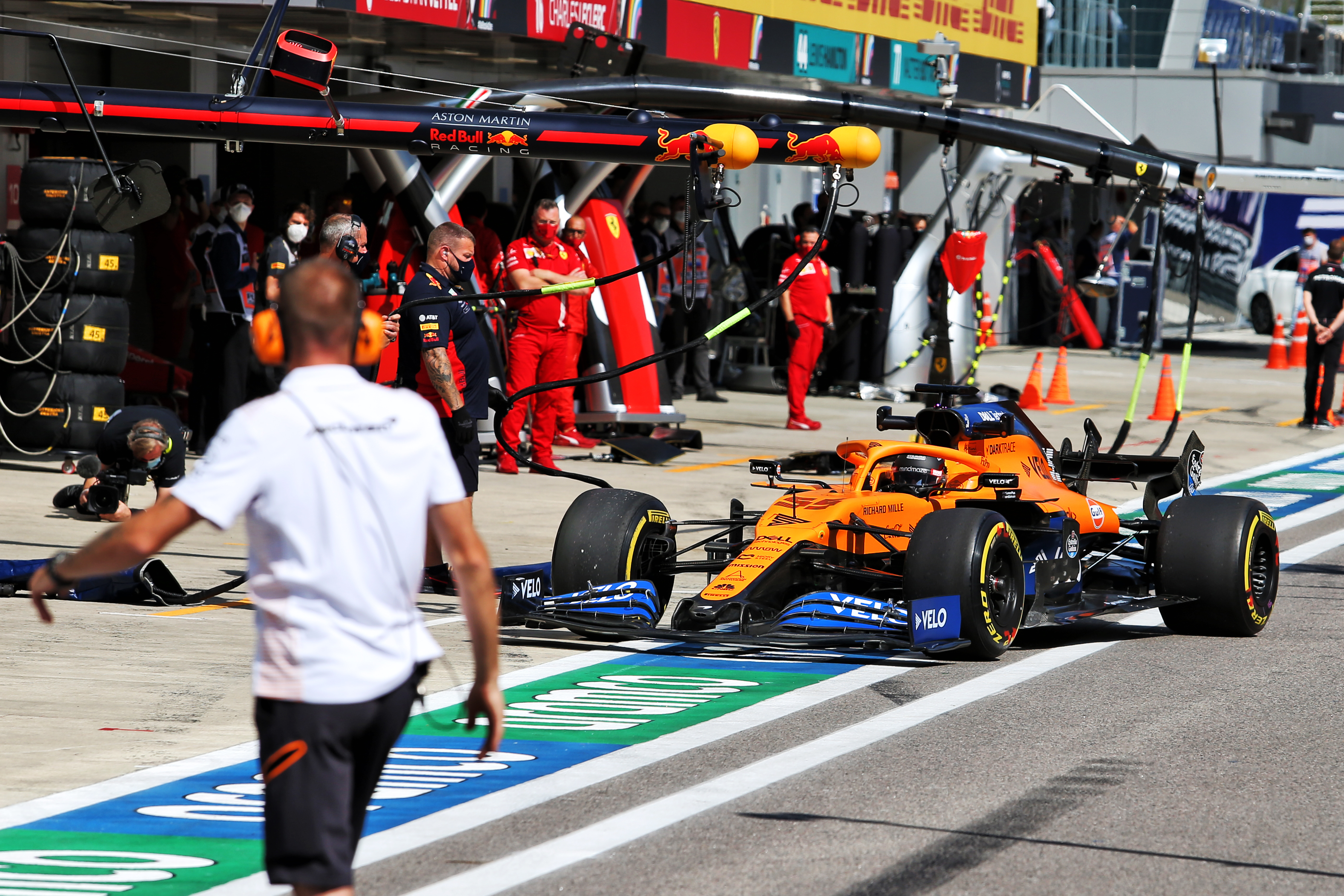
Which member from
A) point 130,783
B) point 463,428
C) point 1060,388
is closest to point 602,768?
point 130,783

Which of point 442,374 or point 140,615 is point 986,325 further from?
point 140,615

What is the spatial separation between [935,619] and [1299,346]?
24692mm

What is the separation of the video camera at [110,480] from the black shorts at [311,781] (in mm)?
8403

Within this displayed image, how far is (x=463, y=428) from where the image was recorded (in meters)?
9.60

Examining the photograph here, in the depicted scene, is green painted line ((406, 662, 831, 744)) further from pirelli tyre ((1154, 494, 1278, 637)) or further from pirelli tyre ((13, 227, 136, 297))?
pirelli tyre ((13, 227, 136, 297))

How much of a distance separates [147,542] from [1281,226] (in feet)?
118

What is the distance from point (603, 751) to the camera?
6.78 metres

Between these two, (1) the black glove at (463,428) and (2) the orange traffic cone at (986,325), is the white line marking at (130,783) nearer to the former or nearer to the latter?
(1) the black glove at (463,428)

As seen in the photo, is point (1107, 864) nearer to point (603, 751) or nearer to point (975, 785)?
point (975, 785)

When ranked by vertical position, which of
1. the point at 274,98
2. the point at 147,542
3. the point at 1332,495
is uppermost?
the point at 274,98

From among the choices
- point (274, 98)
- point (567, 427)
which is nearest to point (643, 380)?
point (567, 427)

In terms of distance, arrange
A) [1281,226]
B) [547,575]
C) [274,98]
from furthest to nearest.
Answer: [1281,226] → [274,98] → [547,575]

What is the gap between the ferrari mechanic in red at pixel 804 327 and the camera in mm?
18984

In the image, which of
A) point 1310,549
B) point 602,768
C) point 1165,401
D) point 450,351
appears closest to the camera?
point 602,768
